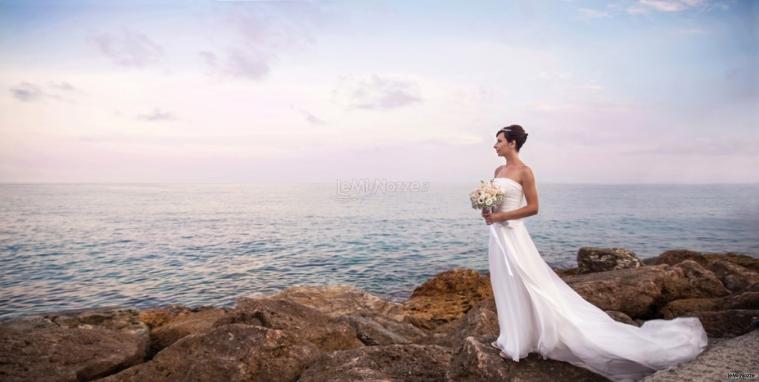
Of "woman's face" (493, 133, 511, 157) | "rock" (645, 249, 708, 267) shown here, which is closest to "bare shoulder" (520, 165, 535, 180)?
"woman's face" (493, 133, 511, 157)

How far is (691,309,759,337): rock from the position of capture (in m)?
6.04

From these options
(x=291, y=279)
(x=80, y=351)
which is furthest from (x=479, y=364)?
(x=291, y=279)

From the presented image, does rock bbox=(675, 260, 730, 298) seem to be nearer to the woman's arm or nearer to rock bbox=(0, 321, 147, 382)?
the woman's arm

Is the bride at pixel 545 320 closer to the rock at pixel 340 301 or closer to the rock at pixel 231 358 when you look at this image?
the rock at pixel 231 358

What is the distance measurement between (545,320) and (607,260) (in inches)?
357

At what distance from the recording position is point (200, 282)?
A: 19.7 meters

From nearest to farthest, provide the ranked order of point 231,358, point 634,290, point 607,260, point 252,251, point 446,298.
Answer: point 231,358, point 634,290, point 607,260, point 446,298, point 252,251

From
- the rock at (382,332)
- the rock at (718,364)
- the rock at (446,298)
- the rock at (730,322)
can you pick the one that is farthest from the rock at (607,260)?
the rock at (718,364)

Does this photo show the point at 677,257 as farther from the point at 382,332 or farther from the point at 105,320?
the point at 105,320

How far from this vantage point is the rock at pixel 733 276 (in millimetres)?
10937

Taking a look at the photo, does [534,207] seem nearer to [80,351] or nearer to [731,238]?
[80,351]

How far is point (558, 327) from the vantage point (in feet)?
15.7

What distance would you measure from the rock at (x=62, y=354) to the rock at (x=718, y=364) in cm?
691

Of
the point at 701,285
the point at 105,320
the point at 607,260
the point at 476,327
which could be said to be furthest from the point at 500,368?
the point at 105,320
